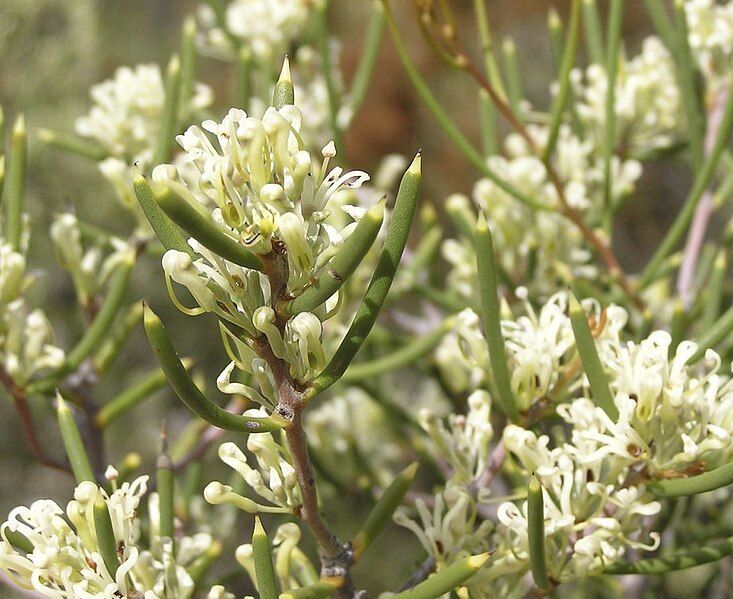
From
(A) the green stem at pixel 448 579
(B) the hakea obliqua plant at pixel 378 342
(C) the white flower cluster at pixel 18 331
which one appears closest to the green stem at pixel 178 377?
(B) the hakea obliqua plant at pixel 378 342

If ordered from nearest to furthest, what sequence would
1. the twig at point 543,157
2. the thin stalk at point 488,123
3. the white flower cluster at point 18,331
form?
the white flower cluster at point 18,331, the twig at point 543,157, the thin stalk at point 488,123

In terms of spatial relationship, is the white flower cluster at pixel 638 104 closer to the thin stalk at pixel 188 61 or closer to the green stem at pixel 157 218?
the thin stalk at pixel 188 61

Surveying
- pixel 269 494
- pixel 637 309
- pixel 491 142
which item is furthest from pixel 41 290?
pixel 269 494

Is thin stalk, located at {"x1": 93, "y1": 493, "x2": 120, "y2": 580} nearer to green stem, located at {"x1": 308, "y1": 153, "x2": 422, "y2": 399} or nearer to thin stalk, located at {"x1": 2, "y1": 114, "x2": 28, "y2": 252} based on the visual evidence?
green stem, located at {"x1": 308, "y1": 153, "x2": 422, "y2": 399}

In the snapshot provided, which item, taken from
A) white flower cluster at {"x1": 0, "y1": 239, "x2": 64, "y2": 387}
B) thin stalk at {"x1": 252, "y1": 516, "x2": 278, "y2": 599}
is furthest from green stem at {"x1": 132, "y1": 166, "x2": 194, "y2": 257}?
white flower cluster at {"x1": 0, "y1": 239, "x2": 64, "y2": 387}

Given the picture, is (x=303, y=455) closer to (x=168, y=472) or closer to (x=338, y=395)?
(x=168, y=472)

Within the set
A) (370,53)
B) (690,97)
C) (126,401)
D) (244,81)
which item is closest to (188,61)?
(244,81)

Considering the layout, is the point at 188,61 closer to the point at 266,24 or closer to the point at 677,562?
the point at 266,24
